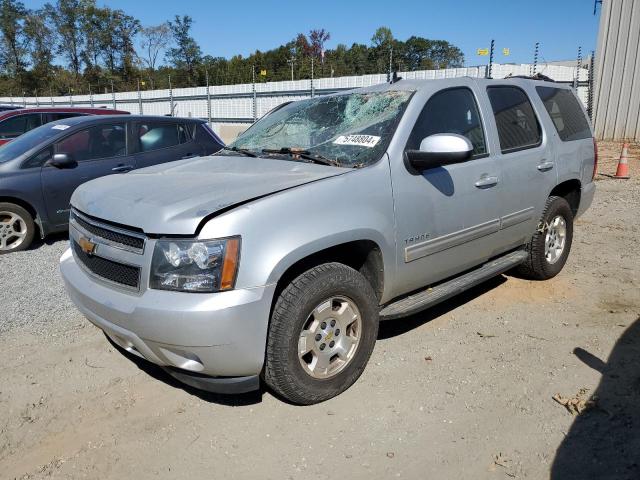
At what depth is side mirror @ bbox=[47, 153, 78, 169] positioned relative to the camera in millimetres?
5941

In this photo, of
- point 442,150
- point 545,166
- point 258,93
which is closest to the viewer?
point 442,150

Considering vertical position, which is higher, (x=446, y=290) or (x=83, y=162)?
(x=83, y=162)

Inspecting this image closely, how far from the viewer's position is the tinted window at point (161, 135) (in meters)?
6.89

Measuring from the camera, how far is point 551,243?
490 centimetres

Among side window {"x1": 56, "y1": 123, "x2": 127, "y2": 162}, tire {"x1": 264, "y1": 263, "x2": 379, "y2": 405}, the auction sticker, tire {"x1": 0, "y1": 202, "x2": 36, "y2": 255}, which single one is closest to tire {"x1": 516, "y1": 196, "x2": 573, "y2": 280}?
the auction sticker

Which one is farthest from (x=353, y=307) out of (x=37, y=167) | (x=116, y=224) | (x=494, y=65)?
(x=494, y=65)

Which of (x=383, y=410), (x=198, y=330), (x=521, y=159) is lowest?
(x=383, y=410)

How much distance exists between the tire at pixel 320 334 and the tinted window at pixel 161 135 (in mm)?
4875

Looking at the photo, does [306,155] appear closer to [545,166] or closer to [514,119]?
[514,119]

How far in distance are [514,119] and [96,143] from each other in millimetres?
5049

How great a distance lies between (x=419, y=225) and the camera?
3.29 m

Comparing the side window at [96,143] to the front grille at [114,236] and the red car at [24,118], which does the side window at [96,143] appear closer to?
the red car at [24,118]

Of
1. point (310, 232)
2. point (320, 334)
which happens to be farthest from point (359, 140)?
point (320, 334)

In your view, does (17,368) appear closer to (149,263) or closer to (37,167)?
(149,263)
